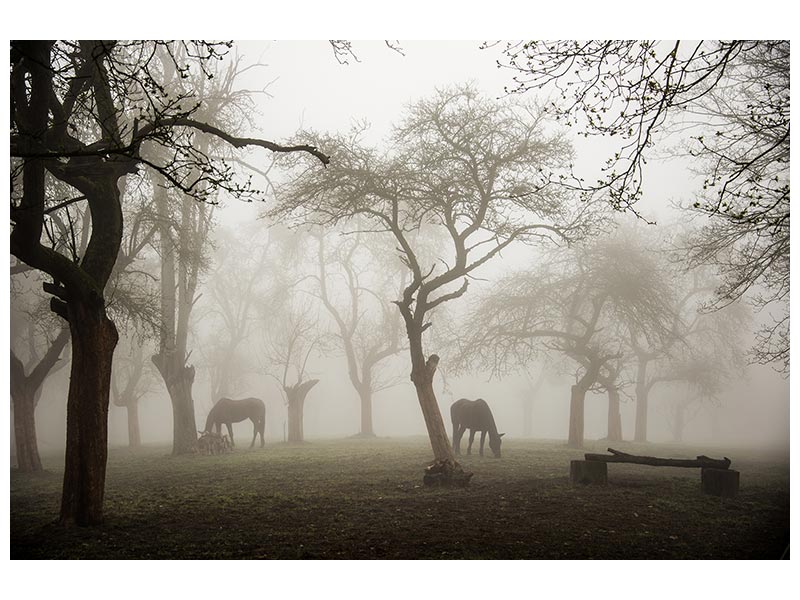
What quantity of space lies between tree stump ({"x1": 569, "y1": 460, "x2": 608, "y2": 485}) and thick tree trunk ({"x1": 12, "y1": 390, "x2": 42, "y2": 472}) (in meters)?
5.83

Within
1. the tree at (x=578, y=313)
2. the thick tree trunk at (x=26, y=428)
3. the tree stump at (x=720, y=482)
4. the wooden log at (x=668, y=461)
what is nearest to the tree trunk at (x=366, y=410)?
the tree at (x=578, y=313)

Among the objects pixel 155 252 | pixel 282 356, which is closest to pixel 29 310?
pixel 155 252

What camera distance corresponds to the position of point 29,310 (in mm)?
7625

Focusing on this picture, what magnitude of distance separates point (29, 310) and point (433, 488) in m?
5.36

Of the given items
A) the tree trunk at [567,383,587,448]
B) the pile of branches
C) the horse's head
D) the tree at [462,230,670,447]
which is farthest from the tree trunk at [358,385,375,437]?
the tree trunk at [567,383,587,448]

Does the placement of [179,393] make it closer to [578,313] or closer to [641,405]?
[578,313]

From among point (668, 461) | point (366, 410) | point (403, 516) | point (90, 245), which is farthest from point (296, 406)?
point (668, 461)

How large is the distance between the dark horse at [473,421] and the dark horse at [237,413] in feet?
9.73

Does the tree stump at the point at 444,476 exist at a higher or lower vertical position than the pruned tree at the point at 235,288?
lower

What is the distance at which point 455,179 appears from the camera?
7734mm

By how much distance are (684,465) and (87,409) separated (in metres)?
5.86

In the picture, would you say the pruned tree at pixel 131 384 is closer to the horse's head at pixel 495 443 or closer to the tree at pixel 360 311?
the tree at pixel 360 311

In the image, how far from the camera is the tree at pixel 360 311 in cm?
941

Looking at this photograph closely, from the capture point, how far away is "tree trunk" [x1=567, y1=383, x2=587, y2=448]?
33.7 feet
